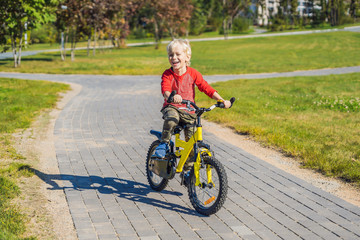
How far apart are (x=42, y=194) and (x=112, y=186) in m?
0.88

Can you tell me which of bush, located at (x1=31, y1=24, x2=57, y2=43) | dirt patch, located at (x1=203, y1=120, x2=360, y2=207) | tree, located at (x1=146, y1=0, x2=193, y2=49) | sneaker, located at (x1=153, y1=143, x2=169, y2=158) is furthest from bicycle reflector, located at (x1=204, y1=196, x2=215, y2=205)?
bush, located at (x1=31, y1=24, x2=57, y2=43)

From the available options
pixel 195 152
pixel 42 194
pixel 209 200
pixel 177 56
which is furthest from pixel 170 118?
pixel 42 194

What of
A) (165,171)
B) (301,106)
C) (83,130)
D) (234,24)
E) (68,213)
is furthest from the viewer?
Answer: (234,24)

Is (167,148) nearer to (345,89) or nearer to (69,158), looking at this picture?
(69,158)

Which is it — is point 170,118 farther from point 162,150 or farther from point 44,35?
point 44,35

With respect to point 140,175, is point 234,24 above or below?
above

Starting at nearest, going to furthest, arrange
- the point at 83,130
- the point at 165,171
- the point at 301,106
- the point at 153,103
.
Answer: the point at 165,171 → the point at 83,130 → the point at 301,106 → the point at 153,103

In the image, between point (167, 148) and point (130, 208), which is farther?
point (167, 148)

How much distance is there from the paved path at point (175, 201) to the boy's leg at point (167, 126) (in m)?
0.58

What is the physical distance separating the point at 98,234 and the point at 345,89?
13456mm

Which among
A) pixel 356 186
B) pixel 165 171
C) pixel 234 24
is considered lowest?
pixel 356 186

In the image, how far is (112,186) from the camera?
241 inches

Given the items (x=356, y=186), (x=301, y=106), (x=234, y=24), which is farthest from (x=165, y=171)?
(x=234, y=24)

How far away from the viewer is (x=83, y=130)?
9805mm
